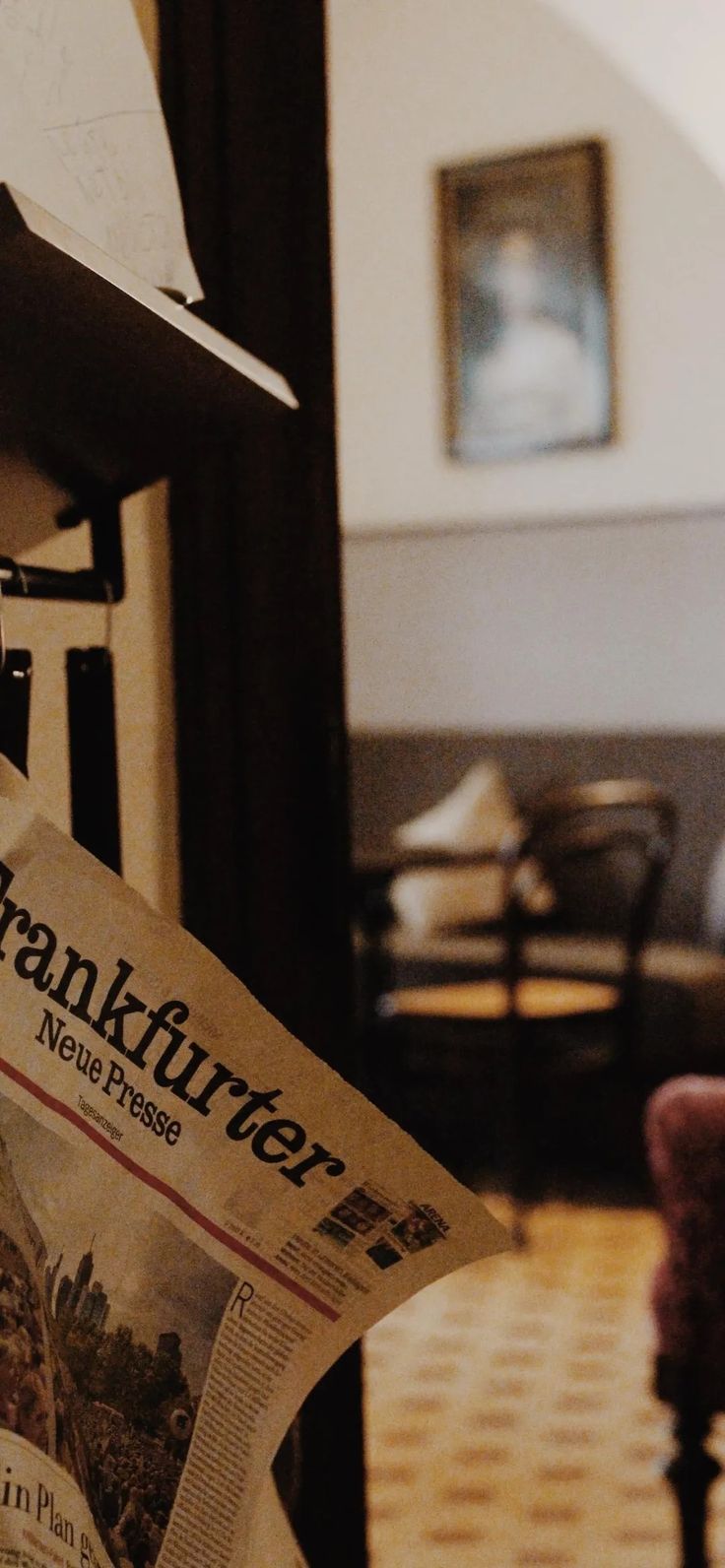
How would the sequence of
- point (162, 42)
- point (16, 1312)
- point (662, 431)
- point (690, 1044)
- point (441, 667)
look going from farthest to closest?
point (441, 667) < point (662, 431) < point (690, 1044) < point (162, 42) < point (16, 1312)

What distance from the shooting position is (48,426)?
55 cm

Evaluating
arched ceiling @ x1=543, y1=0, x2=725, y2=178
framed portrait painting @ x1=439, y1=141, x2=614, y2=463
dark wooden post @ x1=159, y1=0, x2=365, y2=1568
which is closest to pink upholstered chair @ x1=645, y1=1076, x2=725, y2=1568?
dark wooden post @ x1=159, y1=0, x2=365, y2=1568

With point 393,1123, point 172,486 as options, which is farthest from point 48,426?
point 172,486

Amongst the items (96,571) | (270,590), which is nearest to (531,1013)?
(270,590)

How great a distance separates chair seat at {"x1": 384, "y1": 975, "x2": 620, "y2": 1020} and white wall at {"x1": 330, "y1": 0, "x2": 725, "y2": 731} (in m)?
1.13

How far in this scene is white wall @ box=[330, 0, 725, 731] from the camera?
15.6ft

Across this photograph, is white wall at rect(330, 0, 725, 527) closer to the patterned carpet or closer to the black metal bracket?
the patterned carpet

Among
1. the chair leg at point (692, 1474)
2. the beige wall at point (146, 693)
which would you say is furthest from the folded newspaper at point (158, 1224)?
the chair leg at point (692, 1474)

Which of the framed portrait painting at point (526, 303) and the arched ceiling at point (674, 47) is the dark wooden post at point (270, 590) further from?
the framed portrait painting at point (526, 303)

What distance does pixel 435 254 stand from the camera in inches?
202

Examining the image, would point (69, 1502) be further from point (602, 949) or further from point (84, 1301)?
point (602, 949)

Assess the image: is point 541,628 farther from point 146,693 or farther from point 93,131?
point 93,131

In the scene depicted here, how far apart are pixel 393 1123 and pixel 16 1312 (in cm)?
13

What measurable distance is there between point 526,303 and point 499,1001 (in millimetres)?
2207
